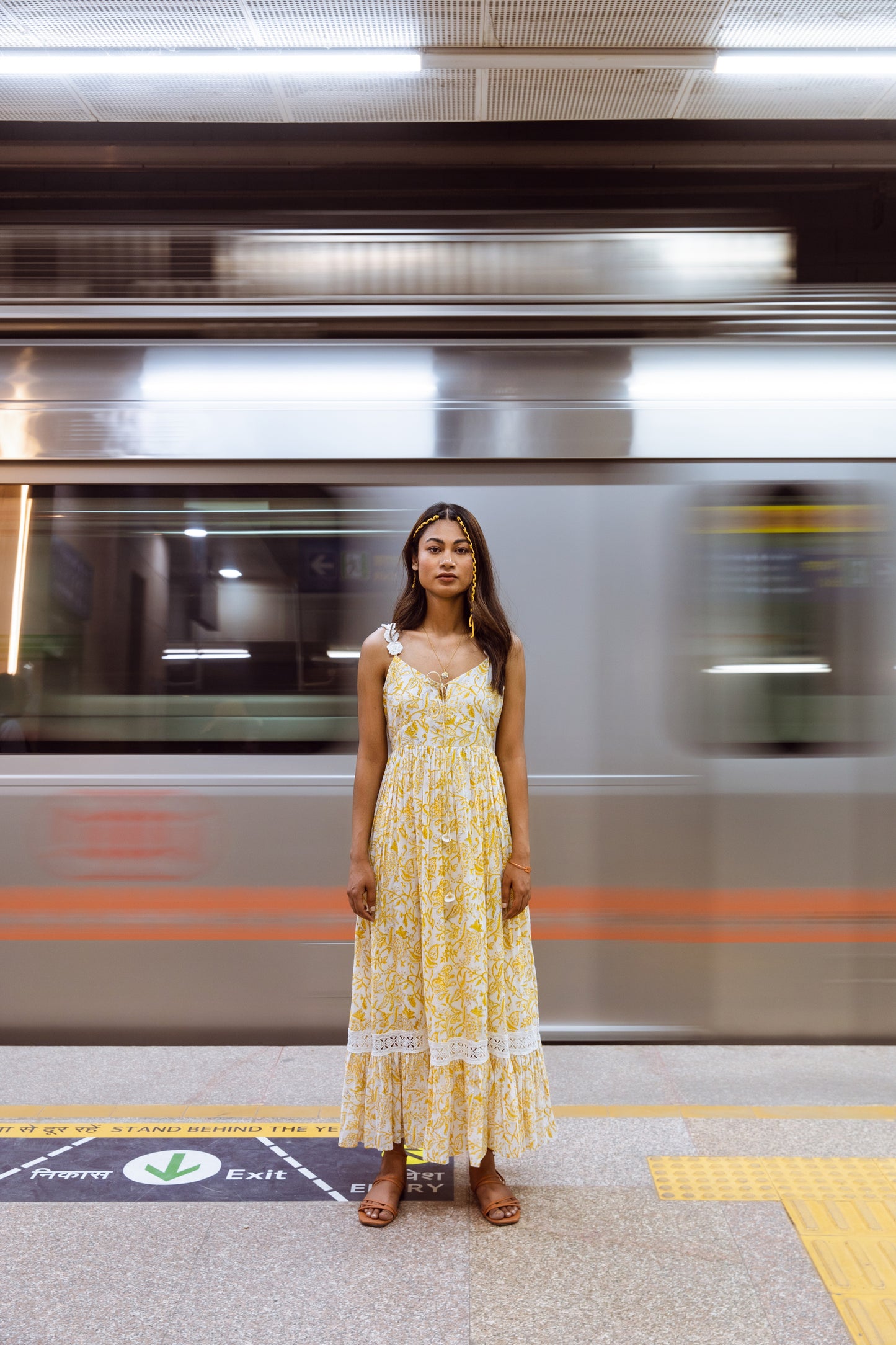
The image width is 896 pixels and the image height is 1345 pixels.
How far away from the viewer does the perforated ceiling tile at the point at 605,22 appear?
379 cm

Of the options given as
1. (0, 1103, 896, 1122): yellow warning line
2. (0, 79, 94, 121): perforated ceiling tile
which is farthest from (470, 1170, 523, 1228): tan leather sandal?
(0, 79, 94, 121): perforated ceiling tile

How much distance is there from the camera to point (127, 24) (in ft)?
12.8

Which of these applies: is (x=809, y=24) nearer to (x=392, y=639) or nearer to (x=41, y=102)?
(x=392, y=639)

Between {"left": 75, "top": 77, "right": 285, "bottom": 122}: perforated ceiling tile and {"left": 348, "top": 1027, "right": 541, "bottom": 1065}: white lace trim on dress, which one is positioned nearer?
{"left": 348, "top": 1027, "right": 541, "bottom": 1065}: white lace trim on dress

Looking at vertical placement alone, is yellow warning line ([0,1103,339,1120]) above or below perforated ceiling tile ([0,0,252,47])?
below

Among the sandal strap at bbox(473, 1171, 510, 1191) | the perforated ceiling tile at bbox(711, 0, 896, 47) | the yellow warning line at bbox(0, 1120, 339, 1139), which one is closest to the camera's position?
the sandal strap at bbox(473, 1171, 510, 1191)

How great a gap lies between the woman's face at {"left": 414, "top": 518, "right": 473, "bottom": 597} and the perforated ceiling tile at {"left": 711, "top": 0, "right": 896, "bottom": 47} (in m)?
2.64

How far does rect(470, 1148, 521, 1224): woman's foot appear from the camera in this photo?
2.54 meters

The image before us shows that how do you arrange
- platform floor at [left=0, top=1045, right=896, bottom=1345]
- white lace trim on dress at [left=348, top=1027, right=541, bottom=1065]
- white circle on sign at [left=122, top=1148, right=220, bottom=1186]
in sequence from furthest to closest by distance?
1. white circle on sign at [left=122, top=1148, right=220, bottom=1186]
2. white lace trim on dress at [left=348, top=1027, right=541, bottom=1065]
3. platform floor at [left=0, top=1045, right=896, bottom=1345]

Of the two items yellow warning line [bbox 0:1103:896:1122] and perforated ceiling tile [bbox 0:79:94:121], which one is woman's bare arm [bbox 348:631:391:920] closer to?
yellow warning line [bbox 0:1103:896:1122]

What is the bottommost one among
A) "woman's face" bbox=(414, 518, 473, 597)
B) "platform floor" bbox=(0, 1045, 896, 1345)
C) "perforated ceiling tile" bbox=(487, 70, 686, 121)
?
"platform floor" bbox=(0, 1045, 896, 1345)

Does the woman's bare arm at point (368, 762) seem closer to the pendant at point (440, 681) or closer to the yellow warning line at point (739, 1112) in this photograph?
the pendant at point (440, 681)

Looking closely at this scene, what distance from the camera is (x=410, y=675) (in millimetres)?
2561

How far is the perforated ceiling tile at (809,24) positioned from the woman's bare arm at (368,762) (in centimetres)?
298
